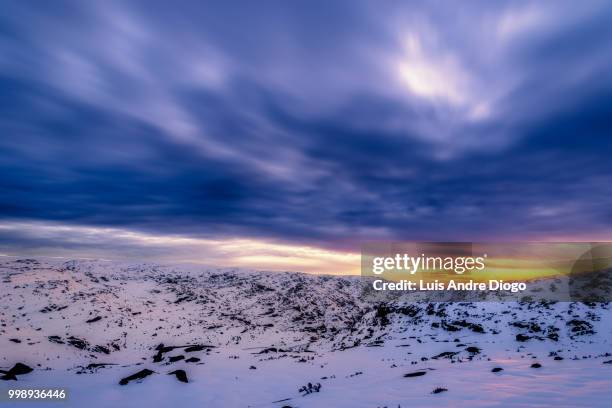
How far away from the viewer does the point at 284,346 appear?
37875 millimetres

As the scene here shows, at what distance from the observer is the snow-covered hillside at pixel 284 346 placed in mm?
15125

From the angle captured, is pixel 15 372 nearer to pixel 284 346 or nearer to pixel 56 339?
pixel 56 339

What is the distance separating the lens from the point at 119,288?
183ft

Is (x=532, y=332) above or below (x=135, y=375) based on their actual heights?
above

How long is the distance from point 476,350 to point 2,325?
4181 centimetres

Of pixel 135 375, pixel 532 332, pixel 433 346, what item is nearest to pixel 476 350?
pixel 433 346

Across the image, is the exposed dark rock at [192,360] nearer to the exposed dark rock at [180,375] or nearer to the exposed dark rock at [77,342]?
the exposed dark rock at [180,375]

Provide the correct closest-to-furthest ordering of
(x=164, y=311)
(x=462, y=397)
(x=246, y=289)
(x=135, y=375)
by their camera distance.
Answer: (x=462, y=397), (x=135, y=375), (x=164, y=311), (x=246, y=289)

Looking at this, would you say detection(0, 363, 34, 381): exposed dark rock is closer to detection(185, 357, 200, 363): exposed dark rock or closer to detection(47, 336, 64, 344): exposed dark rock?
detection(47, 336, 64, 344): exposed dark rock

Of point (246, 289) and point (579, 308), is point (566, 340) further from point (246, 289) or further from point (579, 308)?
point (246, 289)

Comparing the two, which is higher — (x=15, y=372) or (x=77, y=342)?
(x=15, y=372)

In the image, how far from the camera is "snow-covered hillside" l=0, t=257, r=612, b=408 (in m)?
15.1

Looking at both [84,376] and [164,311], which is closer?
[84,376]

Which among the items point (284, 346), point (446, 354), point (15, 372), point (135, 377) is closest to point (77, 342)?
point (15, 372)
